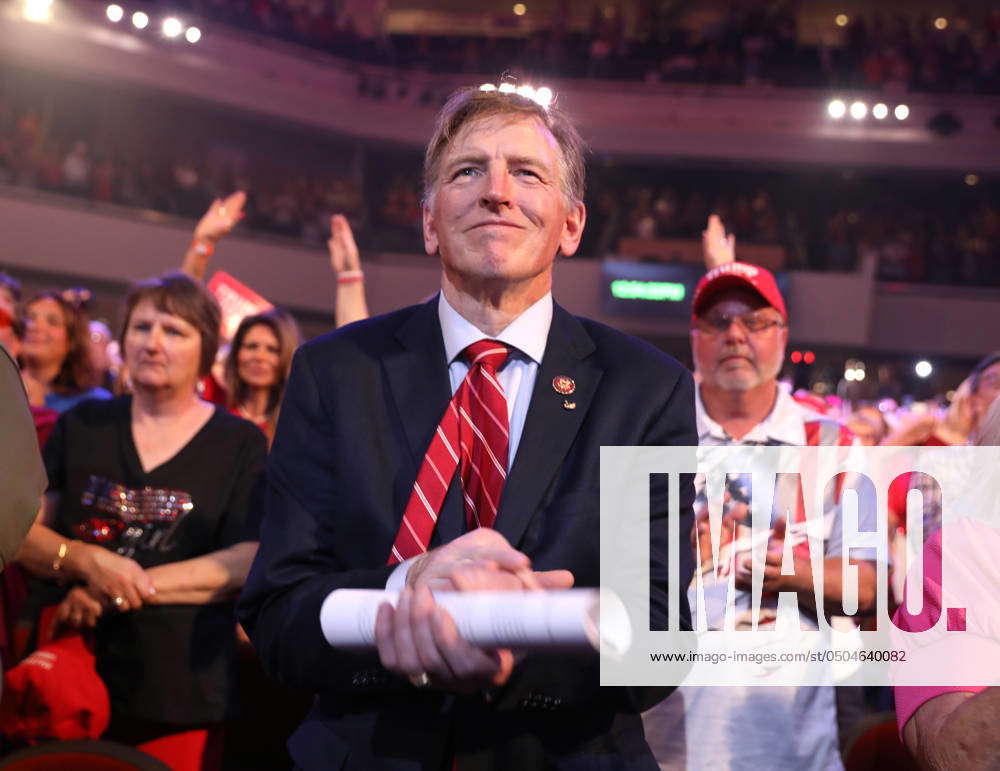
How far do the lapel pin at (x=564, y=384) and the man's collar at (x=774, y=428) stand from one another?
894 millimetres

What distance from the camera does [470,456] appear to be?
148cm

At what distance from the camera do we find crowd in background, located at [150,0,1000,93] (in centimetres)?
1567

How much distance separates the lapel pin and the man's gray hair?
0.28 m

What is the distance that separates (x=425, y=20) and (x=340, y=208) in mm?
5029

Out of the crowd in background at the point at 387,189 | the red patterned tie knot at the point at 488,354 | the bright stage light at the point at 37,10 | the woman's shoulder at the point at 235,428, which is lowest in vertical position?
the red patterned tie knot at the point at 488,354

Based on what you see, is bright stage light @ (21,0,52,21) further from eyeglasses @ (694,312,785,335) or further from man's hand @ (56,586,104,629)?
eyeglasses @ (694,312,785,335)

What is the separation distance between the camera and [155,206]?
45.3ft

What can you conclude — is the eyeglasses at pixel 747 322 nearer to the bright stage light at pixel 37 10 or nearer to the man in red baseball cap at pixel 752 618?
the man in red baseball cap at pixel 752 618

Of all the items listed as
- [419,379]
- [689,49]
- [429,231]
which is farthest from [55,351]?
[689,49]

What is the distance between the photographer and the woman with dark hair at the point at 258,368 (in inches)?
148

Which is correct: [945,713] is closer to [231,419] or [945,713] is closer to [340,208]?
[231,419]

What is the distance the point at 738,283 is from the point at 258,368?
73.6 inches

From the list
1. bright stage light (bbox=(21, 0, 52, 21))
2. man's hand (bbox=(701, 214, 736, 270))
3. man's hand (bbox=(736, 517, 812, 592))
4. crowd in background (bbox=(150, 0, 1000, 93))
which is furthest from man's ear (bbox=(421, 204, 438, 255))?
crowd in background (bbox=(150, 0, 1000, 93))

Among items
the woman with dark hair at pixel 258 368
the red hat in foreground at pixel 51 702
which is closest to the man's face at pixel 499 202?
the red hat in foreground at pixel 51 702
